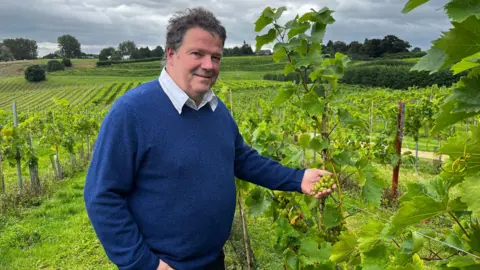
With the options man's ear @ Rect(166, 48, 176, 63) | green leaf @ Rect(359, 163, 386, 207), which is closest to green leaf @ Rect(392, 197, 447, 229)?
green leaf @ Rect(359, 163, 386, 207)

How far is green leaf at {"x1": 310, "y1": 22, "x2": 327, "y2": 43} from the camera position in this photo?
1986 mm

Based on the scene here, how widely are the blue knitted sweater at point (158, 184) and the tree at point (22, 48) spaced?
106m

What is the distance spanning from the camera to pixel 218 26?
2.23 meters

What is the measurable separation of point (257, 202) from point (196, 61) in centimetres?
123

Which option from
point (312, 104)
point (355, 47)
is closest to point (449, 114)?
point (312, 104)

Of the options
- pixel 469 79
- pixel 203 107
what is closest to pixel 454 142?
pixel 469 79

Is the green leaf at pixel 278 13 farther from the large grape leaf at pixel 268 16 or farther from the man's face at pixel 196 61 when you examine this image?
the man's face at pixel 196 61

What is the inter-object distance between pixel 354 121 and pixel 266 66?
63052 mm

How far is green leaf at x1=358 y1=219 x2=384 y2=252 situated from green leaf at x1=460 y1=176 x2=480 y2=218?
56cm

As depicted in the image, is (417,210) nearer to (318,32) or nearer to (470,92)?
(470,92)

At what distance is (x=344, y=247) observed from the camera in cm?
169

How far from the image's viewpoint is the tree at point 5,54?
87869 millimetres

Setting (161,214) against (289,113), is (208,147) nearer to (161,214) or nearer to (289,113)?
(161,214)

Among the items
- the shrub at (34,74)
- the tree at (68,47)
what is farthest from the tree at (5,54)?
the shrub at (34,74)
